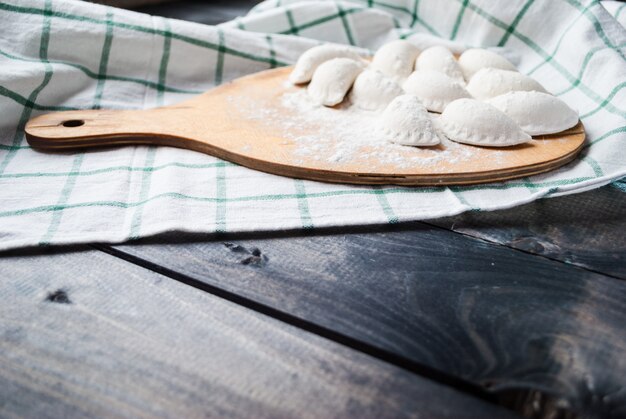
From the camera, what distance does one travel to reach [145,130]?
903 millimetres

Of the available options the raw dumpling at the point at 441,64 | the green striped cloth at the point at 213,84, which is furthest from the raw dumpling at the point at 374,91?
the green striped cloth at the point at 213,84

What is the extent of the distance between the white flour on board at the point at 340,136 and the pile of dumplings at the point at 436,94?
0.01 metres

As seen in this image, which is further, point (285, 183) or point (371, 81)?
point (371, 81)

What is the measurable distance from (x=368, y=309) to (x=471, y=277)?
0.13 metres

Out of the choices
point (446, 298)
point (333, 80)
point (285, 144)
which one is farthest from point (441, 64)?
point (446, 298)

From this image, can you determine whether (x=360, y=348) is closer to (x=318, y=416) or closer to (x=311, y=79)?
(x=318, y=416)

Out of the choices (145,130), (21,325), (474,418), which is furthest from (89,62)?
(474,418)

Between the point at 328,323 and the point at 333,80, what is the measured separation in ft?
1.78

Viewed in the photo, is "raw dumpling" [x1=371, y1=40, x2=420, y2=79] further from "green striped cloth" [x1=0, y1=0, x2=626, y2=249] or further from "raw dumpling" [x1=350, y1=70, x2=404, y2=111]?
"green striped cloth" [x1=0, y1=0, x2=626, y2=249]

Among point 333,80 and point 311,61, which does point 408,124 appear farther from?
point 311,61

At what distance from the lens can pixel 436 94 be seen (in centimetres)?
94

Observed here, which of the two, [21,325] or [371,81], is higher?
[371,81]

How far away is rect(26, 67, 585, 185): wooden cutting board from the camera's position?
2.65 ft

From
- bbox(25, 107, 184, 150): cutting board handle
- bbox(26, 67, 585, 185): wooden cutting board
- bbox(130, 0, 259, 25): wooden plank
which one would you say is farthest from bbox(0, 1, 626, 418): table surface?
bbox(130, 0, 259, 25): wooden plank
